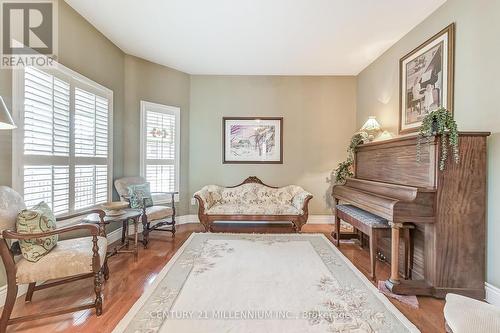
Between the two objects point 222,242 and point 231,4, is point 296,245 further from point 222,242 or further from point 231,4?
point 231,4

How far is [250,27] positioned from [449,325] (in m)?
3.26

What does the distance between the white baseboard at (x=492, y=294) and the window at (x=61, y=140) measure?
420 centimetres

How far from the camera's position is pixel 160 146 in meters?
4.19

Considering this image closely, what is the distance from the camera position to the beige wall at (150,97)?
3836 millimetres

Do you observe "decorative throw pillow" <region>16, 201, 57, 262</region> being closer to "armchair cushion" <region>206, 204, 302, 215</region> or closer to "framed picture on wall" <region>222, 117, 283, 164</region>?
"armchair cushion" <region>206, 204, 302, 215</region>

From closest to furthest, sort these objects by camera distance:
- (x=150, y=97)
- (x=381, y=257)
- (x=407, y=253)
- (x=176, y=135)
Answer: (x=407, y=253) < (x=381, y=257) < (x=150, y=97) < (x=176, y=135)

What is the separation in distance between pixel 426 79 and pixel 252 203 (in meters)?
3.08

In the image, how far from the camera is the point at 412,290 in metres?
2.08

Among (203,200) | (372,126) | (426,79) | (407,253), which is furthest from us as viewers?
(203,200)

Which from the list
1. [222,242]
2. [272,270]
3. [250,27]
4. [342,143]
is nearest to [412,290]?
[272,270]

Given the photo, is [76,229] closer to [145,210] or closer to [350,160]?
[145,210]

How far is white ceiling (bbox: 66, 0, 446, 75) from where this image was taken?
8.24 ft

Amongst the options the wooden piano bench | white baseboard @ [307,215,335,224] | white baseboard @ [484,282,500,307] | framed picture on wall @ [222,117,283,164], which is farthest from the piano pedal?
framed picture on wall @ [222,117,283,164]

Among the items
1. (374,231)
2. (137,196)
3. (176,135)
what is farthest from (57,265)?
(176,135)
